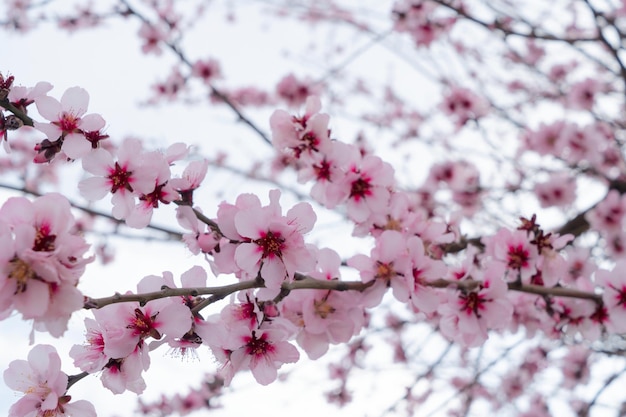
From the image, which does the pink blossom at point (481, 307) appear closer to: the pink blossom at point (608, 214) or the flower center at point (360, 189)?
the flower center at point (360, 189)

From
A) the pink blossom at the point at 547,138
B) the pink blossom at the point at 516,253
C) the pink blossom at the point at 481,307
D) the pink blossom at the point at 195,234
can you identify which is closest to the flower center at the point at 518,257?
the pink blossom at the point at 516,253

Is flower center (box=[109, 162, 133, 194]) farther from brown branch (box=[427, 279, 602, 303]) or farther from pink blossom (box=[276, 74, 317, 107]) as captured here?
pink blossom (box=[276, 74, 317, 107])

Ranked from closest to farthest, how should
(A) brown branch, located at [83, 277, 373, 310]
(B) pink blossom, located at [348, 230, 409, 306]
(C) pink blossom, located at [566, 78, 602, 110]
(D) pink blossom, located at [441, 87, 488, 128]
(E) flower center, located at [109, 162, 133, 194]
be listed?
(A) brown branch, located at [83, 277, 373, 310]
(E) flower center, located at [109, 162, 133, 194]
(B) pink blossom, located at [348, 230, 409, 306]
(D) pink blossom, located at [441, 87, 488, 128]
(C) pink blossom, located at [566, 78, 602, 110]

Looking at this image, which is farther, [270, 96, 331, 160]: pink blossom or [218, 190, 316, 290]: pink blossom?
[270, 96, 331, 160]: pink blossom

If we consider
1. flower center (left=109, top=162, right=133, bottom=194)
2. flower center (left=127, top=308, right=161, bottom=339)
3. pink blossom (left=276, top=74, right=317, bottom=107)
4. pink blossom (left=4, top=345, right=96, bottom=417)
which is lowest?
pink blossom (left=276, top=74, right=317, bottom=107)

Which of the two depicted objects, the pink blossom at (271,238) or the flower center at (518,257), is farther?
the flower center at (518,257)

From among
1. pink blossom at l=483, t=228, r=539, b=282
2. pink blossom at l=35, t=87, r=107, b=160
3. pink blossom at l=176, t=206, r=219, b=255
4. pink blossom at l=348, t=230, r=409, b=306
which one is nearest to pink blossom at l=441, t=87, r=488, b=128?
pink blossom at l=483, t=228, r=539, b=282

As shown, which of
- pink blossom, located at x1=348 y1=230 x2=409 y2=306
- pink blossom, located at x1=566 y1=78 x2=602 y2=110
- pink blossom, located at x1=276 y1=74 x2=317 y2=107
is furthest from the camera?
pink blossom, located at x1=276 y1=74 x2=317 y2=107

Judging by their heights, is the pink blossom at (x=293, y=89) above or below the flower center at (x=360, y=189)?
below

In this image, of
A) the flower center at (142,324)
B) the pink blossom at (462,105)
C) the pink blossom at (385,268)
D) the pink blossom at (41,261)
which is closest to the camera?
the pink blossom at (41,261)

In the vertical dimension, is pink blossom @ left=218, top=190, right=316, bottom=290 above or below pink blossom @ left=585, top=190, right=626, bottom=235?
above

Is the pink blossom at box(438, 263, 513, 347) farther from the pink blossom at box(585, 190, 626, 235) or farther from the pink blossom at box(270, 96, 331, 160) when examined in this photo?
the pink blossom at box(585, 190, 626, 235)

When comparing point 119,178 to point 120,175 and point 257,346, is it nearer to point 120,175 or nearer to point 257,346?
point 120,175

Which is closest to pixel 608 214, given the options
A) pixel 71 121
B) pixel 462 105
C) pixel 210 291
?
pixel 462 105
